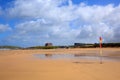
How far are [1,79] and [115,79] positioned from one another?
4.80 meters

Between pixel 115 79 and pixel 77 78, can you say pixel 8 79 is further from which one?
pixel 115 79

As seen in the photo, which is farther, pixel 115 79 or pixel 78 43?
pixel 78 43

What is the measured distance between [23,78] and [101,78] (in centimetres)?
333

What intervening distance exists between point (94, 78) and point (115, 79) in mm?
860

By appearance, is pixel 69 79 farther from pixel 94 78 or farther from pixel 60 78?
pixel 94 78

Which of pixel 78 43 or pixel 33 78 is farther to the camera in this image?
pixel 78 43

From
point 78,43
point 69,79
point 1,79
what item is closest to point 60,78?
point 69,79

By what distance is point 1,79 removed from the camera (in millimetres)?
9461

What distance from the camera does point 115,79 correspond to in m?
9.20

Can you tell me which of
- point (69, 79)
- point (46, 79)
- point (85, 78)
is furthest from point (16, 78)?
point (85, 78)

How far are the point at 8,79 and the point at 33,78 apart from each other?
41.5 inches

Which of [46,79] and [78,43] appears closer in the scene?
[46,79]

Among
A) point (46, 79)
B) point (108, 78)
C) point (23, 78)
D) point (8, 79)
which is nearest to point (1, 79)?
point (8, 79)

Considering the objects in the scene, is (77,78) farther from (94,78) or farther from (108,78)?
(108,78)
